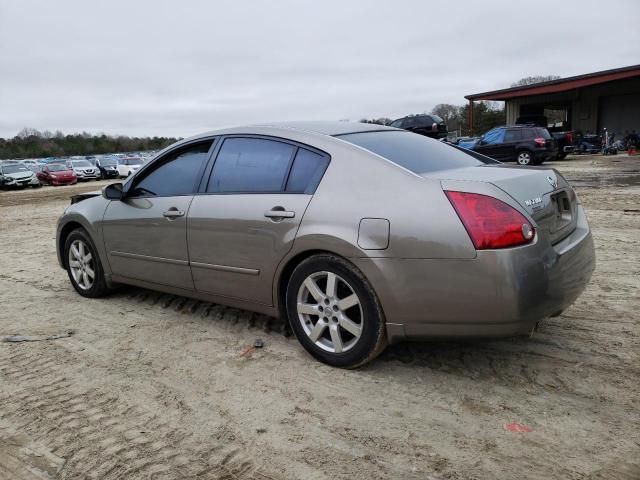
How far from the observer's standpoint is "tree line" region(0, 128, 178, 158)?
2982 inches

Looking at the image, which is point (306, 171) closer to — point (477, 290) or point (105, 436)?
point (477, 290)

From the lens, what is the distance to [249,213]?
11.8 ft

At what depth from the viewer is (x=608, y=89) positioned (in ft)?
100

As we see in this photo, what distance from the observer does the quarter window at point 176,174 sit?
415 centimetres

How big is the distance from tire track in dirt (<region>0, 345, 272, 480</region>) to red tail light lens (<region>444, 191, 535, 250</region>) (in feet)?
5.07

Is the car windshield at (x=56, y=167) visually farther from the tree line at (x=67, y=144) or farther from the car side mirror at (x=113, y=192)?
the tree line at (x=67, y=144)

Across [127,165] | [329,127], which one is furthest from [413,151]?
[127,165]

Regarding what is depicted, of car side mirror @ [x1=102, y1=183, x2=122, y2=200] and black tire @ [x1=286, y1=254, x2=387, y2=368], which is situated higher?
car side mirror @ [x1=102, y1=183, x2=122, y2=200]

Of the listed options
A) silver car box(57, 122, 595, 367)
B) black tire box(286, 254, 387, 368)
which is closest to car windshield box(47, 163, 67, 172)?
silver car box(57, 122, 595, 367)

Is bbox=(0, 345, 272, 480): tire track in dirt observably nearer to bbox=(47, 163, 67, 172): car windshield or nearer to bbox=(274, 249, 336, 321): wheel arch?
bbox=(274, 249, 336, 321): wheel arch

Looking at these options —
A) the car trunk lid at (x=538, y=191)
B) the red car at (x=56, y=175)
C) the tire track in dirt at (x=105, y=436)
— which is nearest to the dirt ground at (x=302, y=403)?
the tire track in dirt at (x=105, y=436)

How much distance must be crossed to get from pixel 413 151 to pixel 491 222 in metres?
0.99

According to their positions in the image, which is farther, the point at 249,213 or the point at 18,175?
the point at 18,175

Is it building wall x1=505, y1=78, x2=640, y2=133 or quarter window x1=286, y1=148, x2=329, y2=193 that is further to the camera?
building wall x1=505, y1=78, x2=640, y2=133
